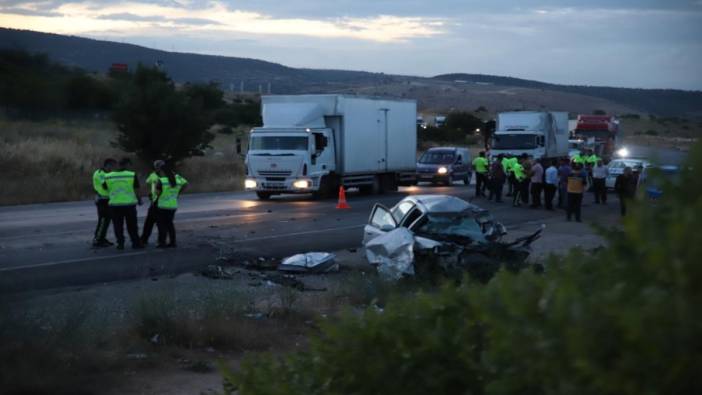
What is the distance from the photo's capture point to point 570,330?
2545 millimetres

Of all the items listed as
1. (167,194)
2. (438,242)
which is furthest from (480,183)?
(438,242)

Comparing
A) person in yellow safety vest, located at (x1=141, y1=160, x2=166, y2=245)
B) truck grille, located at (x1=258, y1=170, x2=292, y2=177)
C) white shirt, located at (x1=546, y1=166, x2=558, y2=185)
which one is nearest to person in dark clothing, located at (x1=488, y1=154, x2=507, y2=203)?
white shirt, located at (x1=546, y1=166, x2=558, y2=185)

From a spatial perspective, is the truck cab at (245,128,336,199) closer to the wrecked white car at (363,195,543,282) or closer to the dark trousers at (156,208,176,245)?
the dark trousers at (156,208,176,245)

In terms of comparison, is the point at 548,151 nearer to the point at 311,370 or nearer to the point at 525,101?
the point at 311,370

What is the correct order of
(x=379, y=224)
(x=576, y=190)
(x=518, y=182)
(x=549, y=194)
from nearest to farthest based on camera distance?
1. (x=379, y=224)
2. (x=576, y=190)
3. (x=549, y=194)
4. (x=518, y=182)

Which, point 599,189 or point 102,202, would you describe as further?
point 599,189

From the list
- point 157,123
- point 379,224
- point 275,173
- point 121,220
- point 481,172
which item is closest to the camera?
point 379,224

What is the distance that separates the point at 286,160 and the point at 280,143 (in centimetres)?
71

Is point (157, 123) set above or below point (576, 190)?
above

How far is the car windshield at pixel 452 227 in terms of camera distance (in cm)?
1388

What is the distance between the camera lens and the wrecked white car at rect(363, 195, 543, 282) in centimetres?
1288

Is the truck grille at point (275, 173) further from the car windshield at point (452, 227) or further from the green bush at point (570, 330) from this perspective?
the green bush at point (570, 330)

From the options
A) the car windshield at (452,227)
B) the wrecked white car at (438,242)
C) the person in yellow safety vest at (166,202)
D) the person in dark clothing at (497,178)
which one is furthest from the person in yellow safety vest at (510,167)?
the car windshield at (452,227)

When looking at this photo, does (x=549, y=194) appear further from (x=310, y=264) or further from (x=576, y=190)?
(x=310, y=264)
